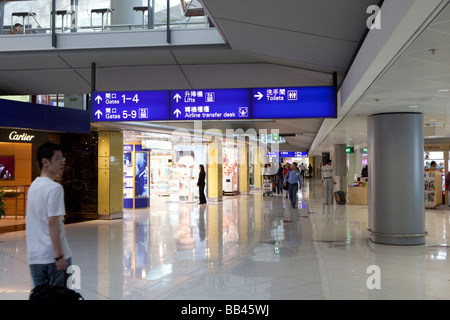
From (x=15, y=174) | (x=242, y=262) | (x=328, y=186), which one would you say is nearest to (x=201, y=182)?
(x=328, y=186)

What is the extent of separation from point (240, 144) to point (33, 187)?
21.6 m

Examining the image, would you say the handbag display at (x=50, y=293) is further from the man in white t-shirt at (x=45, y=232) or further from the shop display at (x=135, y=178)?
the shop display at (x=135, y=178)

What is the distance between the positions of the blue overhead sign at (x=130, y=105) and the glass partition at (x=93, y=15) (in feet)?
3.61

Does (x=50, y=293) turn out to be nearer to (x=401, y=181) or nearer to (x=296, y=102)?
(x=296, y=102)

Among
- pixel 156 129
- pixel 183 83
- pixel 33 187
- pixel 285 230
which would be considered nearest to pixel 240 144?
pixel 156 129

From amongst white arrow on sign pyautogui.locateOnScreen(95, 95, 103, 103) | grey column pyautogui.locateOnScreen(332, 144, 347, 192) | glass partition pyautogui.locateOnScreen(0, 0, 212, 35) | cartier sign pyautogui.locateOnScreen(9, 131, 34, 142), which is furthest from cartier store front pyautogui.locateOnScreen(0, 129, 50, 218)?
grey column pyautogui.locateOnScreen(332, 144, 347, 192)

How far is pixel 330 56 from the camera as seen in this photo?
6.41 metres

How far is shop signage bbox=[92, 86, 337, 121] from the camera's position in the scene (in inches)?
272

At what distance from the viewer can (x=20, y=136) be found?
464 inches

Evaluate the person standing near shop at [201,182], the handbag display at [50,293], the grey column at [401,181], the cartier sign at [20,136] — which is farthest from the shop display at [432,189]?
the handbag display at [50,293]

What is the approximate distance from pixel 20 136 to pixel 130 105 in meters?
5.96
